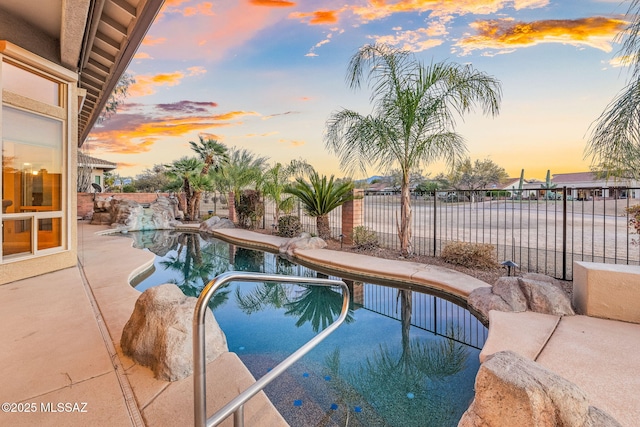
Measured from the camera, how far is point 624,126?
3682 mm

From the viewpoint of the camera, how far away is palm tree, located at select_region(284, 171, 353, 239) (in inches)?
339

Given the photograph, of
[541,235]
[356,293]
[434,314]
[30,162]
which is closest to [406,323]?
[434,314]

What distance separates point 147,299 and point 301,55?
1036cm

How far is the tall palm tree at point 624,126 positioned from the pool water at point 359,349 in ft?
9.07

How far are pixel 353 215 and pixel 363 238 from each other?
78cm

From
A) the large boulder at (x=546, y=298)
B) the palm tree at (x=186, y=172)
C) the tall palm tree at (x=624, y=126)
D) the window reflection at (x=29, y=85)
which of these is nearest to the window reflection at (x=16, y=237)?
the window reflection at (x=29, y=85)

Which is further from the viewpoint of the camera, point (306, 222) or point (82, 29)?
point (306, 222)

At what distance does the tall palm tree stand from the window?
8.24 metres

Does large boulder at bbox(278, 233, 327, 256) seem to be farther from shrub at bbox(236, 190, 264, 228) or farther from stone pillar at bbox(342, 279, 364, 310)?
shrub at bbox(236, 190, 264, 228)

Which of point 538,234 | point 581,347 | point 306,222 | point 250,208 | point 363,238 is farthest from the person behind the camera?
point 306,222

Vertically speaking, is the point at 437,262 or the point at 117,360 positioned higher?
the point at 437,262

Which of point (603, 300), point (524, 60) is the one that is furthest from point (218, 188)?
point (603, 300)

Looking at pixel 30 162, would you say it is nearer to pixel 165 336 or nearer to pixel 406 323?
pixel 165 336

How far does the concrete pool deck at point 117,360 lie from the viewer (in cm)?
192
